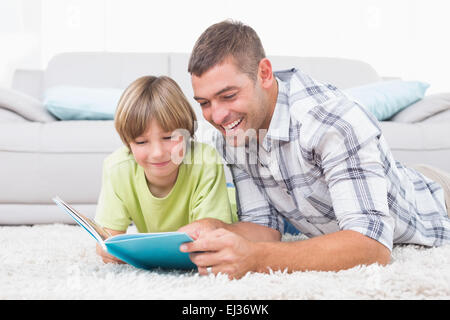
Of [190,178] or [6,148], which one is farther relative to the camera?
[6,148]

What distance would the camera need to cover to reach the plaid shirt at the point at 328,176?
3.18 ft

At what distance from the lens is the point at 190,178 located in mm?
1257

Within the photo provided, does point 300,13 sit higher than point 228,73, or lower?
higher

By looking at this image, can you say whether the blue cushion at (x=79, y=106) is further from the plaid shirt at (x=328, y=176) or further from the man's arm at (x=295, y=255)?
the man's arm at (x=295, y=255)

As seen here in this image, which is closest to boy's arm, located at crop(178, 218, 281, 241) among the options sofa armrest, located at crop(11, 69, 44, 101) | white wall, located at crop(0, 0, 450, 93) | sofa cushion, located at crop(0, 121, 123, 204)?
sofa cushion, located at crop(0, 121, 123, 204)

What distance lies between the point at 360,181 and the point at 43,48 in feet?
10.2

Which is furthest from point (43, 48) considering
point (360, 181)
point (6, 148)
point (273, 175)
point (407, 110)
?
point (360, 181)

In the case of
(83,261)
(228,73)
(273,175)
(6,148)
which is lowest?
(83,261)

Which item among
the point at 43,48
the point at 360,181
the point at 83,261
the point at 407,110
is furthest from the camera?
the point at 43,48

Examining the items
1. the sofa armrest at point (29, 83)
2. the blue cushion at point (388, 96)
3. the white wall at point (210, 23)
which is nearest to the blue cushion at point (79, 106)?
the sofa armrest at point (29, 83)

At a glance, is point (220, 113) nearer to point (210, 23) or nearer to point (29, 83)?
point (29, 83)

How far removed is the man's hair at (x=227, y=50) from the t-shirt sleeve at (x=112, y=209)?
400 millimetres

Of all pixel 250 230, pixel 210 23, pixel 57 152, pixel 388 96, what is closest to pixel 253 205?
pixel 250 230
